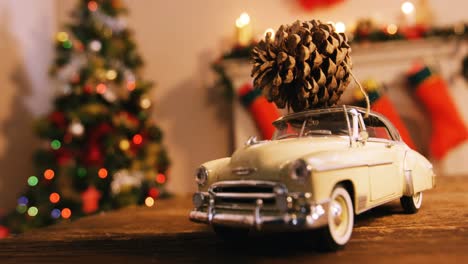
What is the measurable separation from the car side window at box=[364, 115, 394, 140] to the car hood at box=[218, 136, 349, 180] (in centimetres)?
26

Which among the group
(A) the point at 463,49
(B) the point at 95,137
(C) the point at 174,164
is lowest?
(C) the point at 174,164

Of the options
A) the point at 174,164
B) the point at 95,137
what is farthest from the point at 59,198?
the point at 174,164

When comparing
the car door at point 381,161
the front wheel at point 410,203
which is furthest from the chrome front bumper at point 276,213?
the front wheel at point 410,203

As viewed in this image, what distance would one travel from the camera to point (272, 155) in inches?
55.4

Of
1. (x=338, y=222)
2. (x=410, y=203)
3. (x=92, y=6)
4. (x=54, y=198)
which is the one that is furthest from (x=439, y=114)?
(x=54, y=198)

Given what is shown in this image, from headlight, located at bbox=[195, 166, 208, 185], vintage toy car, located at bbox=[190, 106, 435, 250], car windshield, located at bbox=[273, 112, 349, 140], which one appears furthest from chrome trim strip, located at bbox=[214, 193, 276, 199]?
car windshield, located at bbox=[273, 112, 349, 140]

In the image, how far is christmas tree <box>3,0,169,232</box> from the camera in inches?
154

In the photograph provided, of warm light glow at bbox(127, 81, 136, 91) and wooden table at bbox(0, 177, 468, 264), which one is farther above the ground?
warm light glow at bbox(127, 81, 136, 91)

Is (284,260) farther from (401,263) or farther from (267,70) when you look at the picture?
(267,70)

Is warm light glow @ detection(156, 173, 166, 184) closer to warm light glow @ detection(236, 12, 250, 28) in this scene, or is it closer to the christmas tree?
the christmas tree

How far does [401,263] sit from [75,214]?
11.3ft

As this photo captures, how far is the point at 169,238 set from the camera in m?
1.69

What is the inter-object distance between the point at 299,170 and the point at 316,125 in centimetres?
45

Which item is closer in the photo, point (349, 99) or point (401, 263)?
point (401, 263)
